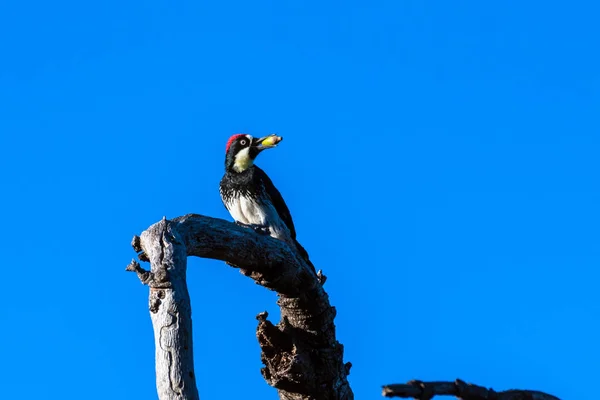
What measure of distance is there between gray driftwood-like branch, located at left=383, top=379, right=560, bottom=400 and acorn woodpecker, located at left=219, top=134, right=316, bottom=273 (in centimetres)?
424

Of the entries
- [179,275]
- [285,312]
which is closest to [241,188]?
[285,312]

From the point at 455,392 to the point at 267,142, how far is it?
4780 mm

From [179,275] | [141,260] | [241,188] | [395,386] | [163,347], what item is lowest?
[395,386]

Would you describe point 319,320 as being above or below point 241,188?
below

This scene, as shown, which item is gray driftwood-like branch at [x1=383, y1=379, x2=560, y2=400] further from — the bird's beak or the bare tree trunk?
the bird's beak

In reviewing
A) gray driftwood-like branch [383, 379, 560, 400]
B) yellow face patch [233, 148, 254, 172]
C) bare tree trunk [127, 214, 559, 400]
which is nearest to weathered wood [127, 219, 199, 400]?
bare tree trunk [127, 214, 559, 400]

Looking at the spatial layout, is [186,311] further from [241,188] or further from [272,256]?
[241,188]

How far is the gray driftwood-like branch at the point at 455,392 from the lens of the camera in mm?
4047

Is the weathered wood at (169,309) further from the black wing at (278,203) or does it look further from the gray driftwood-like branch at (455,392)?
the black wing at (278,203)

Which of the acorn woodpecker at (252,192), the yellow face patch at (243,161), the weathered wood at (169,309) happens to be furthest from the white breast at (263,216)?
the weathered wood at (169,309)

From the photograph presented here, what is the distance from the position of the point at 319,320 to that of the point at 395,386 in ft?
12.0

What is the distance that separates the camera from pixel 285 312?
7738 millimetres

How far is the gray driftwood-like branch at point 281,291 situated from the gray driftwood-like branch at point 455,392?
1.88m

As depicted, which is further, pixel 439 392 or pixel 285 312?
pixel 285 312
